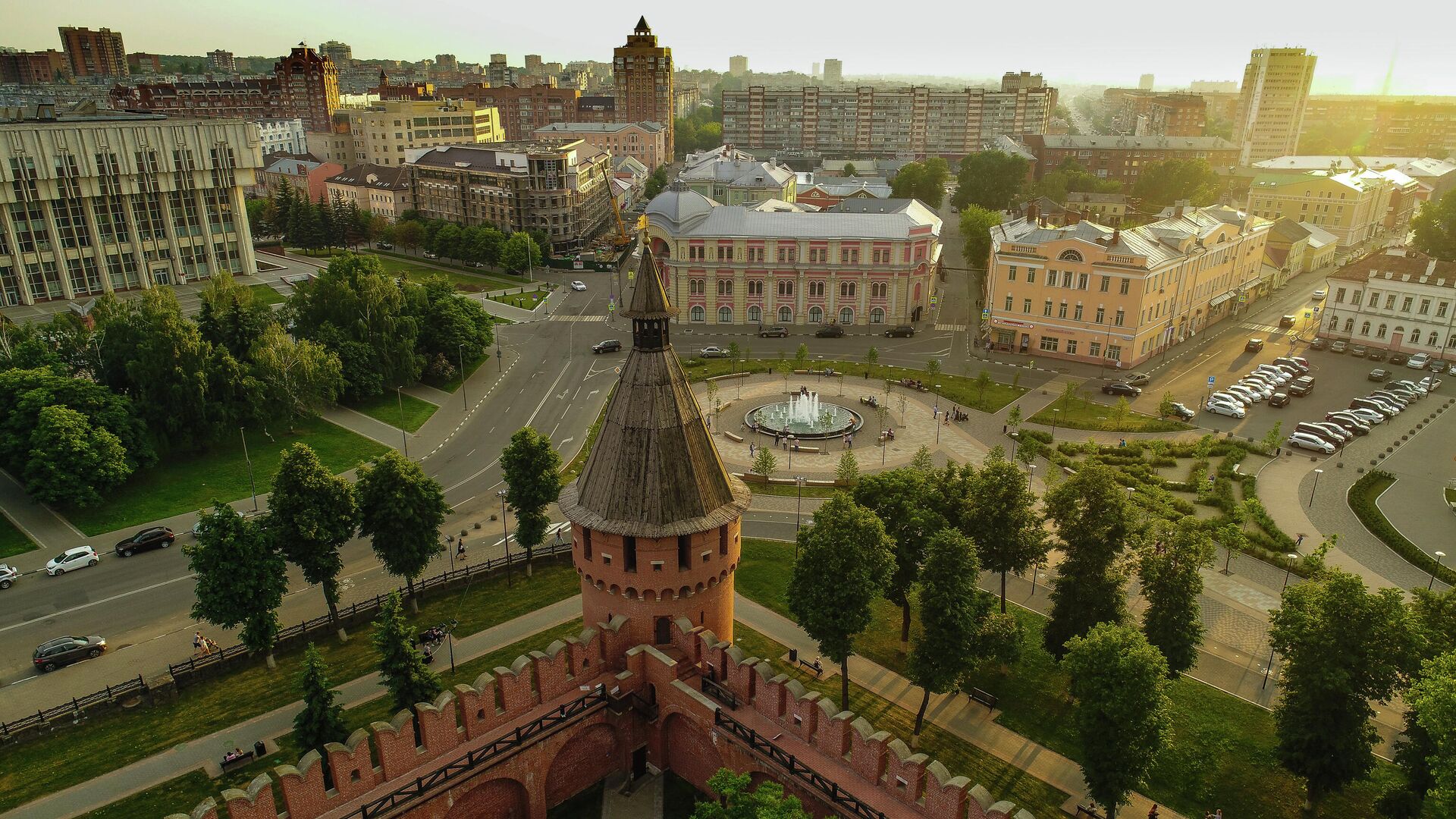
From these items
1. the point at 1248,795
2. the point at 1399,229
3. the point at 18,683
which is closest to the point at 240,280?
the point at 18,683

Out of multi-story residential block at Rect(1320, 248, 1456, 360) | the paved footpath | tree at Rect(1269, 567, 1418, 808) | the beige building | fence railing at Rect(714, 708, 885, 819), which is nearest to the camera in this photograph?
fence railing at Rect(714, 708, 885, 819)

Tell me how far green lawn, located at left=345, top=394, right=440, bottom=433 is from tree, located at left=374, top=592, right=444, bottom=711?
40829 mm

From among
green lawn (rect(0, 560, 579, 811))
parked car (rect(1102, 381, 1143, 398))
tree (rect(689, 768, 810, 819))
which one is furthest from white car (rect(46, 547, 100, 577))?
parked car (rect(1102, 381, 1143, 398))

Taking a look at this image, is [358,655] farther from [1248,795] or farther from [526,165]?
[526,165]

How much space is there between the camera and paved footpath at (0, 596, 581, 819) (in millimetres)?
31719

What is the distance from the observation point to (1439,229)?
397ft

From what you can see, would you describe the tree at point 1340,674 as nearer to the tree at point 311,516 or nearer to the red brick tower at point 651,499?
the red brick tower at point 651,499

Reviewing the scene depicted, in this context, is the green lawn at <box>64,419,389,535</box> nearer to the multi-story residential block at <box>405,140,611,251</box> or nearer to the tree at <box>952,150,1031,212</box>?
the multi-story residential block at <box>405,140,611,251</box>

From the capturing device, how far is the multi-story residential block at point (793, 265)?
102 meters

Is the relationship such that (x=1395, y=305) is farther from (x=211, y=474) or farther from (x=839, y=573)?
(x=211, y=474)

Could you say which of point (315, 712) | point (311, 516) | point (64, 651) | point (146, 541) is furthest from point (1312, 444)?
point (146, 541)

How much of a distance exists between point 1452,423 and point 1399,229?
4433 inches

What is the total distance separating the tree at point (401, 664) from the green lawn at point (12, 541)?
33.9 m

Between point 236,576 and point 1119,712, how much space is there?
121 ft
